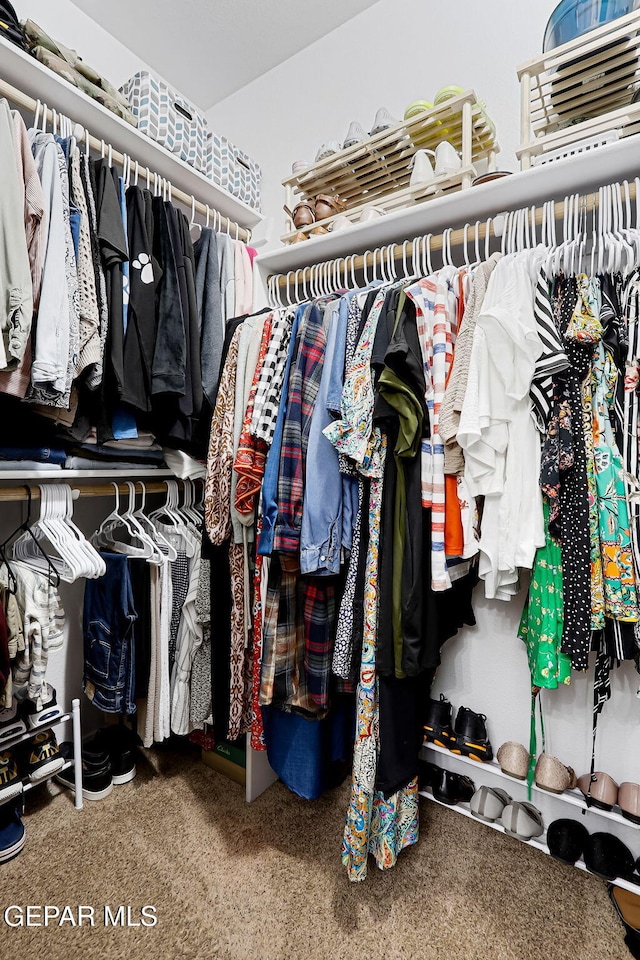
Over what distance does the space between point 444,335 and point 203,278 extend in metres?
0.87

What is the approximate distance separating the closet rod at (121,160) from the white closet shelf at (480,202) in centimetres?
29

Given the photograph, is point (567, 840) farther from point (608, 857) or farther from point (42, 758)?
point (42, 758)

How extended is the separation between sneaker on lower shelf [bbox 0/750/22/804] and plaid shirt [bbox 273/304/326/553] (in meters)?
1.05

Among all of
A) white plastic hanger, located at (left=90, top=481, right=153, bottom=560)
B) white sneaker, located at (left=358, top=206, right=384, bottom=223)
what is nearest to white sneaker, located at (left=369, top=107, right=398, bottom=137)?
white sneaker, located at (left=358, top=206, right=384, bottom=223)

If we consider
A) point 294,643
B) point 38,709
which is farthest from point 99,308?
point 38,709

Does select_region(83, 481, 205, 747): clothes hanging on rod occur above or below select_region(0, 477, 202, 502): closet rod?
below

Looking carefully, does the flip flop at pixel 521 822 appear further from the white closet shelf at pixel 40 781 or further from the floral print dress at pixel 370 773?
the white closet shelf at pixel 40 781

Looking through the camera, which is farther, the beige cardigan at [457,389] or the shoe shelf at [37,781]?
the shoe shelf at [37,781]

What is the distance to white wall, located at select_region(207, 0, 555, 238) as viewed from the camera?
1526mm

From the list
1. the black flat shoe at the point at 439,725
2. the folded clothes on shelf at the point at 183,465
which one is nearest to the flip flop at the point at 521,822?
the black flat shoe at the point at 439,725

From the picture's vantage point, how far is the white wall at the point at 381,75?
153 cm

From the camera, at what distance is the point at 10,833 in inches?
52.1

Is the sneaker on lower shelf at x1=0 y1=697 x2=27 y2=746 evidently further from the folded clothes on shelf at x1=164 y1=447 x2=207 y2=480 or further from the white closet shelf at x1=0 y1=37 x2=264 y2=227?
the white closet shelf at x1=0 y1=37 x2=264 y2=227

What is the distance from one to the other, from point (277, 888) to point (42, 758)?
80cm
